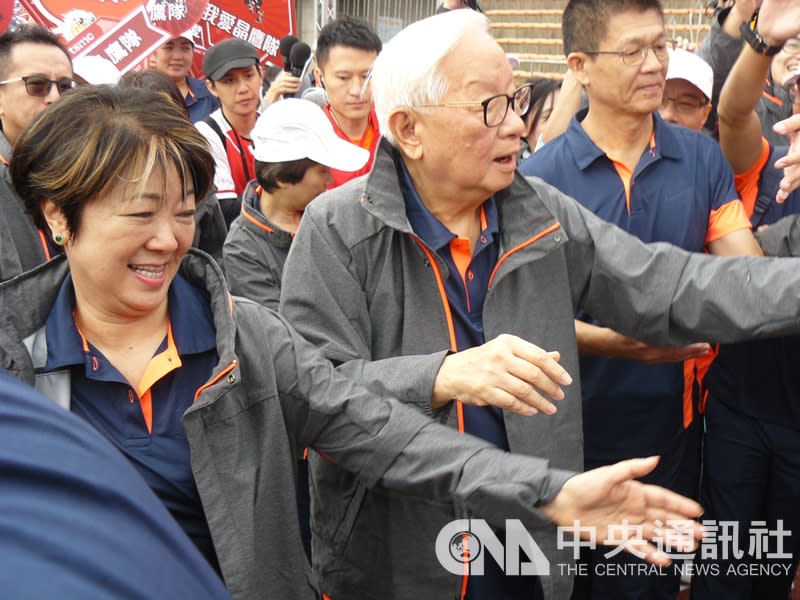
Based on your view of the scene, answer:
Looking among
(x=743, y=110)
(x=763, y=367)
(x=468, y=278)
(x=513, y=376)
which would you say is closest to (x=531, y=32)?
(x=743, y=110)

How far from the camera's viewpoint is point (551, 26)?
7680mm

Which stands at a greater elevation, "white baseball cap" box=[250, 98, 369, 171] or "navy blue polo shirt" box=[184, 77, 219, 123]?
"navy blue polo shirt" box=[184, 77, 219, 123]

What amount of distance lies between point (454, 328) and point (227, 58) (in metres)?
3.91

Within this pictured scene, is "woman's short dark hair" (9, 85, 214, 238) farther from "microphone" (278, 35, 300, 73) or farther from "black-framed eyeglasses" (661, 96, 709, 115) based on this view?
"microphone" (278, 35, 300, 73)

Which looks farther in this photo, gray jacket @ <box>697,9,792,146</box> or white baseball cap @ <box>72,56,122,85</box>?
white baseball cap @ <box>72,56,122,85</box>

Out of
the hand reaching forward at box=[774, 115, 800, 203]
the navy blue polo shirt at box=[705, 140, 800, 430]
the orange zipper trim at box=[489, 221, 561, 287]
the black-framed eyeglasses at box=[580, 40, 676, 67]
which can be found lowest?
the navy blue polo shirt at box=[705, 140, 800, 430]

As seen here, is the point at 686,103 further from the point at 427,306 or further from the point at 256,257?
the point at 427,306

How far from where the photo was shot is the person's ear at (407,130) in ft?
7.63

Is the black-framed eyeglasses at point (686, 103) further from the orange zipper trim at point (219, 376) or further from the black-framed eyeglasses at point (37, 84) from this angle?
the orange zipper trim at point (219, 376)

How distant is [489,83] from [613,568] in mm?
1686

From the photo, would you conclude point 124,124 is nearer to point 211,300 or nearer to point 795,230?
point 211,300

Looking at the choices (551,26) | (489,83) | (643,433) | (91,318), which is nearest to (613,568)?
(643,433)

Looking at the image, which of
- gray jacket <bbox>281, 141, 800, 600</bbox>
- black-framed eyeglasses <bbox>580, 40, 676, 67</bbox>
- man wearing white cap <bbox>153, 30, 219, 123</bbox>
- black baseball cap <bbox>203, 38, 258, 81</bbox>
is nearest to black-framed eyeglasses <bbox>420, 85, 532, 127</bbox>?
gray jacket <bbox>281, 141, 800, 600</bbox>

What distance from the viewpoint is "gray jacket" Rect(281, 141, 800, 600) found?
218 centimetres
